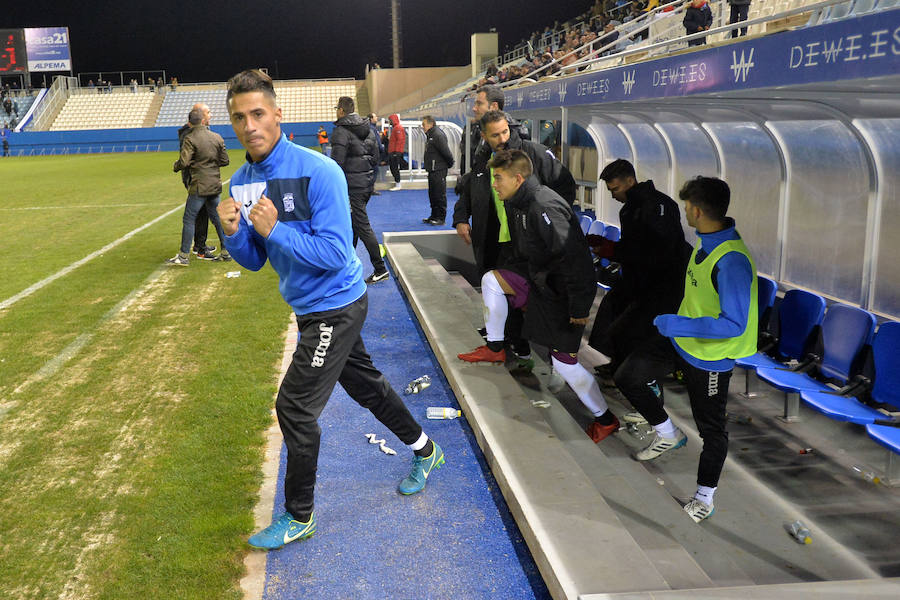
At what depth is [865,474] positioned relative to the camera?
465 cm

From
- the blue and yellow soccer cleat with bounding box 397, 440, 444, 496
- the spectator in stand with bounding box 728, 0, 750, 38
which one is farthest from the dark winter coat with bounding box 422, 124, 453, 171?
the blue and yellow soccer cleat with bounding box 397, 440, 444, 496

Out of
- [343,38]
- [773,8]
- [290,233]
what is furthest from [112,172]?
[343,38]

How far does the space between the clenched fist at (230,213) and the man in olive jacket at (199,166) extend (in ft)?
22.8

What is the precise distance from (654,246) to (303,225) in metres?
2.83

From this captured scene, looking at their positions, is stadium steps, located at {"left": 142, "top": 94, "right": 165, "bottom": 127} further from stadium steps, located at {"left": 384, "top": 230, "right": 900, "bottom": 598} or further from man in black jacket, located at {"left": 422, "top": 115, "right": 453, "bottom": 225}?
stadium steps, located at {"left": 384, "top": 230, "right": 900, "bottom": 598}

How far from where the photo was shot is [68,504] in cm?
403

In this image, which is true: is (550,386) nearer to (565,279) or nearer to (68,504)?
(565,279)

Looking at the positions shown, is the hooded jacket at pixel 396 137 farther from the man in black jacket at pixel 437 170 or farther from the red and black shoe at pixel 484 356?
the red and black shoe at pixel 484 356

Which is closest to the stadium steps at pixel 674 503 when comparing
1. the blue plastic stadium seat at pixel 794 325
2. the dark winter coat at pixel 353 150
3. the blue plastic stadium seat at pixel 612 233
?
the blue plastic stadium seat at pixel 794 325

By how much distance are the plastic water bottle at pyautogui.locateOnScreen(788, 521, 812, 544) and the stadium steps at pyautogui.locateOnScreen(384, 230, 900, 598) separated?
0.04 metres

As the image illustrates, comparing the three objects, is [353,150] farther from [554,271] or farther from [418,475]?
[418,475]

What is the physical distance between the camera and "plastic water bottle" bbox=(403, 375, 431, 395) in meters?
5.54

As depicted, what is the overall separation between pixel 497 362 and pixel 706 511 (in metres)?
2.06

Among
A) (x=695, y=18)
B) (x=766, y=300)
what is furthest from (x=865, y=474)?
(x=695, y=18)
